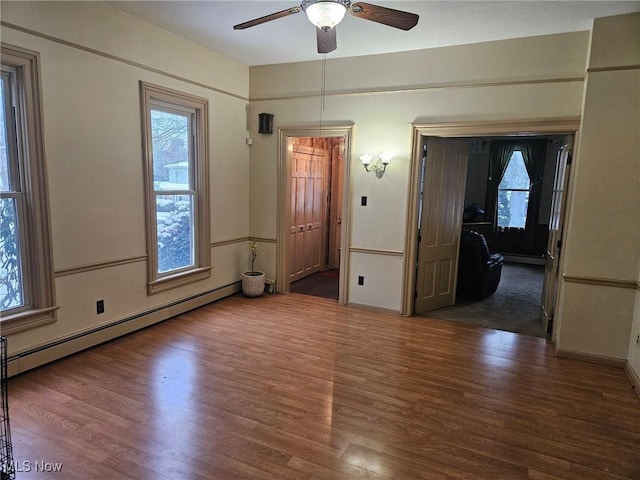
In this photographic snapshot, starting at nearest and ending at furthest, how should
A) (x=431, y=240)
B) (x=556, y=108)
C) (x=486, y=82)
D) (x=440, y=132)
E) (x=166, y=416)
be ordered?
(x=166, y=416) < (x=556, y=108) < (x=486, y=82) < (x=440, y=132) < (x=431, y=240)

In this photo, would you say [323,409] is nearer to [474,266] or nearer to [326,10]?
[326,10]

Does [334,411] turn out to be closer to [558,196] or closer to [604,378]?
[604,378]

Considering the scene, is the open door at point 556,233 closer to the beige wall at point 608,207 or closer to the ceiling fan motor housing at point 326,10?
the beige wall at point 608,207

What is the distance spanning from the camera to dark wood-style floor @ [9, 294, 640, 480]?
2.25 meters

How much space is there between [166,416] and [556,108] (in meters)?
4.30

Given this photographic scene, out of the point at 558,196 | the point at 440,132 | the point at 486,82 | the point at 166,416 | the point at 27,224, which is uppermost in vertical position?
the point at 486,82

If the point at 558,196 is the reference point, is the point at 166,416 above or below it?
below

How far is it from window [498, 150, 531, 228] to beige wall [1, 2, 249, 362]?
695 centimetres

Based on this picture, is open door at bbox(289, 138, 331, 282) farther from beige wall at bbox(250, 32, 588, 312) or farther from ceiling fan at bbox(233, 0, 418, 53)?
ceiling fan at bbox(233, 0, 418, 53)

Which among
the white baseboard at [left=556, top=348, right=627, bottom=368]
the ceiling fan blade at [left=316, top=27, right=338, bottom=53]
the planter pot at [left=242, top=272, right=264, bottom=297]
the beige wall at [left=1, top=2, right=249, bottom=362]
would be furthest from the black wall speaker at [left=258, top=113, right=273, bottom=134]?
the white baseboard at [left=556, top=348, right=627, bottom=368]

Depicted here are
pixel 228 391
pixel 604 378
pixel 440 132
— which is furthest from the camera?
pixel 440 132

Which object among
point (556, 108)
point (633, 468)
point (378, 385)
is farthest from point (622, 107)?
point (378, 385)

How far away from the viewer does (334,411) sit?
2.77 m

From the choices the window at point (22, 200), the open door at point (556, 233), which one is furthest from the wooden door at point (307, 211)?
the open door at point (556, 233)
